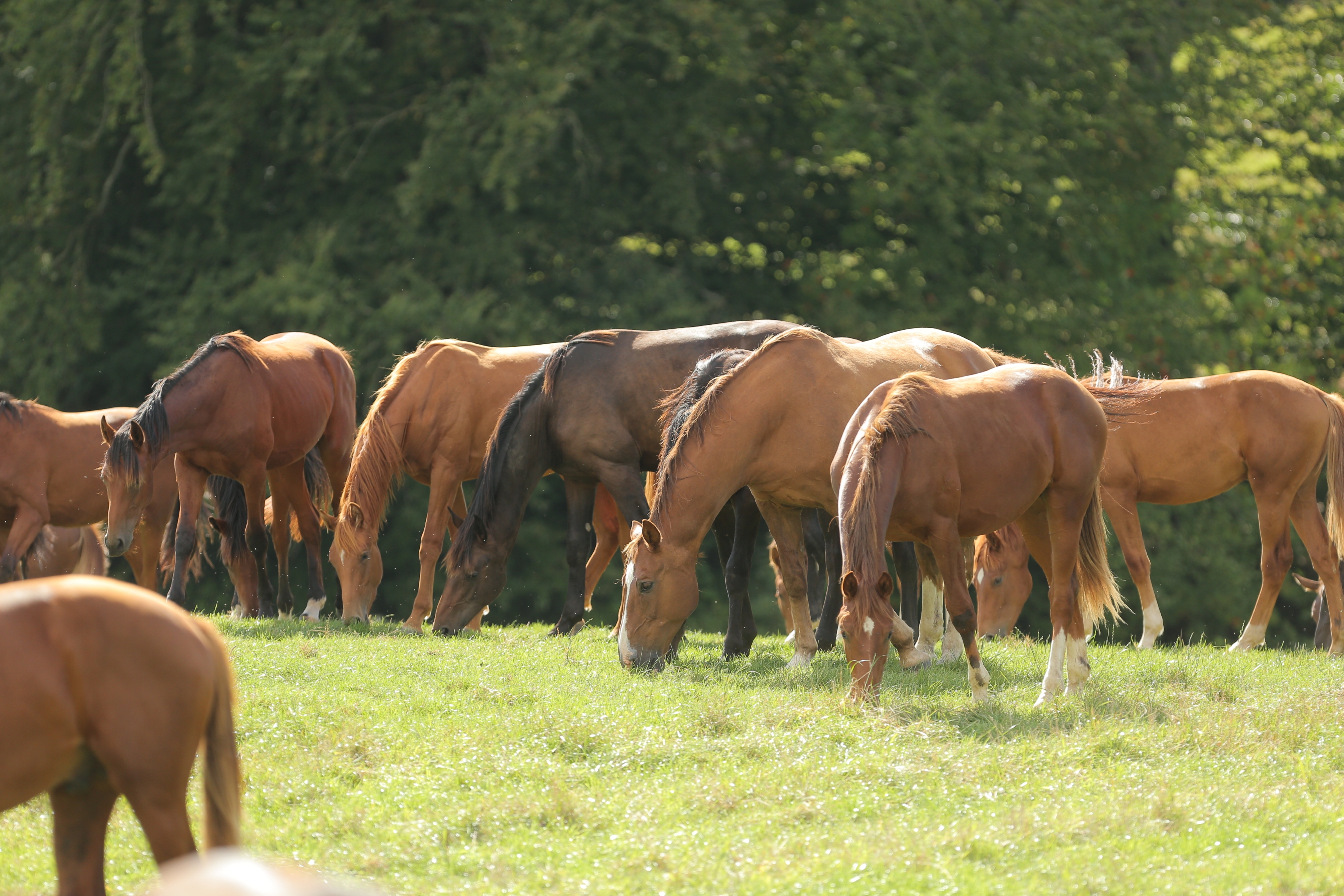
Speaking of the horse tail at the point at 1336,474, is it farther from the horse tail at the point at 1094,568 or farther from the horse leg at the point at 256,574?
the horse leg at the point at 256,574

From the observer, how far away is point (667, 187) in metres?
17.4

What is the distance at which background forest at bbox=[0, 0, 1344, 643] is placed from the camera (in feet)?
53.3

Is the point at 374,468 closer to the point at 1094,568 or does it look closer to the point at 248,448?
the point at 248,448

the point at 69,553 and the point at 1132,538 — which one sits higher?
the point at 1132,538

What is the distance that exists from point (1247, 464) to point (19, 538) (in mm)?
10689

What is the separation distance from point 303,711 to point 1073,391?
15.7 feet

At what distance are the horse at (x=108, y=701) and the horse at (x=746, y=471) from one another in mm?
4706

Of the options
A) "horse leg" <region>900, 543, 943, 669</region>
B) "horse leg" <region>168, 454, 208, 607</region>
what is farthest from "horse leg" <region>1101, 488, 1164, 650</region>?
"horse leg" <region>168, 454, 208, 607</region>

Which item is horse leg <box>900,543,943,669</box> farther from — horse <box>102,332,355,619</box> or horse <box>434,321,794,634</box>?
horse <box>102,332,355,619</box>

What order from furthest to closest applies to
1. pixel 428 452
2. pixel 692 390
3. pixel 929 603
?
pixel 428 452
pixel 692 390
pixel 929 603

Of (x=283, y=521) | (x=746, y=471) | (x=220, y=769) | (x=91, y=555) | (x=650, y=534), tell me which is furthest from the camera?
(x=91, y=555)

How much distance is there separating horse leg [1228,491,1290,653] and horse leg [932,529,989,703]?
413 cm

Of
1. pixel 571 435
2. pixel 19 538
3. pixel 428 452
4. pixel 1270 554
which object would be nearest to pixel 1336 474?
pixel 1270 554

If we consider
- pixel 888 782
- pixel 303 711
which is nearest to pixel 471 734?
pixel 303 711
